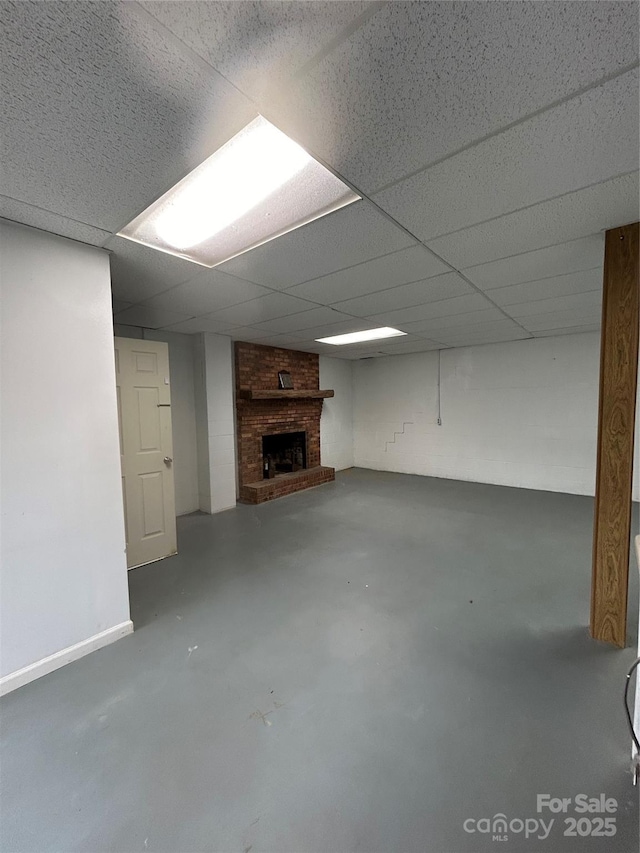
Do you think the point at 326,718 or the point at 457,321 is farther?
the point at 457,321

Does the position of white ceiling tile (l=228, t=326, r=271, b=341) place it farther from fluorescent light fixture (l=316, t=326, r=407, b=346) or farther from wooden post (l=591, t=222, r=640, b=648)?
wooden post (l=591, t=222, r=640, b=648)

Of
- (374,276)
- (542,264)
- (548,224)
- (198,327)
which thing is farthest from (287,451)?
(548,224)

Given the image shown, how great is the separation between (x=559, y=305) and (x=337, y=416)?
4.44m

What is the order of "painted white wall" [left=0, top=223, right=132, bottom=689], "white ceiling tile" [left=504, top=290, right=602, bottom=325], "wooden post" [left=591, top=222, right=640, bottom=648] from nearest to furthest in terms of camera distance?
"painted white wall" [left=0, top=223, right=132, bottom=689]
"wooden post" [left=591, top=222, right=640, bottom=648]
"white ceiling tile" [left=504, top=290, right=602, bottom=325]

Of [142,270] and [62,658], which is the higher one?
[142,270]

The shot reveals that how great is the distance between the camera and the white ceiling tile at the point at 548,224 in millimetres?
1576

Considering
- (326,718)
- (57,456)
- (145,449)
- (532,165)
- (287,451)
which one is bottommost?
(326,718)

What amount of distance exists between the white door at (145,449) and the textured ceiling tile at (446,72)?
244 cm

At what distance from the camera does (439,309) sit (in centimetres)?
348

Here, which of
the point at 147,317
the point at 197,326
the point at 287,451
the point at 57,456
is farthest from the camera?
the point at 287,451

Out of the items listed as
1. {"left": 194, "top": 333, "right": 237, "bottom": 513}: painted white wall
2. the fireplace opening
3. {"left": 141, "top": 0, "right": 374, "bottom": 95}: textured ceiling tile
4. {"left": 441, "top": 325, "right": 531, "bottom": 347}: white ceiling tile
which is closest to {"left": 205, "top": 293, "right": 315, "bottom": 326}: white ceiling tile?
{"left": 194, "top": 333, "right": 237, "bottom": 513}: painted white wall

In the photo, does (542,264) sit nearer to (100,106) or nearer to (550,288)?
(550,288)

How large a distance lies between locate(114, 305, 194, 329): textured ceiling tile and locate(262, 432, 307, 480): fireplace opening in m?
2.71

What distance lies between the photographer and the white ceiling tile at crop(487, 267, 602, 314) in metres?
2.65
